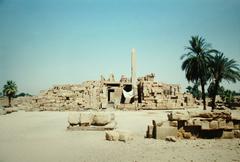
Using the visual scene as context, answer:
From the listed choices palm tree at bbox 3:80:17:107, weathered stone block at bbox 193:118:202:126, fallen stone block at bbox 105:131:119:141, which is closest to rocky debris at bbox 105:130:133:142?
fallen stone block at bbox 105:131:119:141

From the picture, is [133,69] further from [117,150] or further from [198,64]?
[117,150]

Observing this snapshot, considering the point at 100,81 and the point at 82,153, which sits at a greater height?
the point at 100,81

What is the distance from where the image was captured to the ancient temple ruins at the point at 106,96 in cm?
3284

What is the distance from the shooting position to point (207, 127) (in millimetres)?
10164

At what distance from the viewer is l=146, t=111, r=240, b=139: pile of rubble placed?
402 inches

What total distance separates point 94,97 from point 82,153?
29.2 meters

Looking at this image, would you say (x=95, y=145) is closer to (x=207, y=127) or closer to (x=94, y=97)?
(x=207, y=127)

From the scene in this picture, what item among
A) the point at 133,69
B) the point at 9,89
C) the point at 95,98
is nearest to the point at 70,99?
the point at 95,98

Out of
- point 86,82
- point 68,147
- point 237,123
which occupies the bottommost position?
point 68,147

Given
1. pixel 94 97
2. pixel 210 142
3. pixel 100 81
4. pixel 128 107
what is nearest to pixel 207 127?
pixel 210 142

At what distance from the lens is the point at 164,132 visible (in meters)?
10.3

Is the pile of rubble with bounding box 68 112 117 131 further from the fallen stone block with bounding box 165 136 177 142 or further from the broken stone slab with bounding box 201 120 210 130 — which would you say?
the broken stone slab with bounding box 201 120 210 130

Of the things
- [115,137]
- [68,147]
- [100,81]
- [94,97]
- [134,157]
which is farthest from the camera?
[100,81]

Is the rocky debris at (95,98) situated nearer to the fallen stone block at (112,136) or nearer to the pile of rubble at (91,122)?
the pile of rubble at (91,122)
